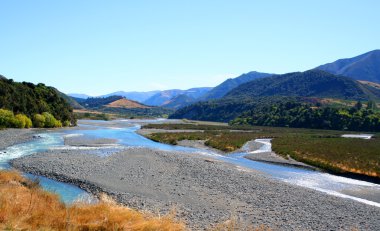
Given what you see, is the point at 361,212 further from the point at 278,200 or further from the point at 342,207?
the point at 278,200

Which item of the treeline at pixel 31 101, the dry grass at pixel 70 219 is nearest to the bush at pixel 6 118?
the treeline at pixel 31 101

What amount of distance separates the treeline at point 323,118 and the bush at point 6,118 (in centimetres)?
11945

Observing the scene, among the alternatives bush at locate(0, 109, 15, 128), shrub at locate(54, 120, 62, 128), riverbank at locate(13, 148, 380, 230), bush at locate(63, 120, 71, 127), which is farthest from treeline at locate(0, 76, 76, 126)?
riverbank at locate(13, 148, 380, 230)

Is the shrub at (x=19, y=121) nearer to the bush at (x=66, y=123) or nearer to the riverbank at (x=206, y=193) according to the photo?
Answer: the bush at (x=66, y=123)

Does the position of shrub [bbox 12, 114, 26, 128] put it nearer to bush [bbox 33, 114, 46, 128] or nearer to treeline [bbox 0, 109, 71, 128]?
treeline [bbox 0, 109, 71, 128]

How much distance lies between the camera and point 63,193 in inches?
1084

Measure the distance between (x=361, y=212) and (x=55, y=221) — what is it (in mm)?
23878

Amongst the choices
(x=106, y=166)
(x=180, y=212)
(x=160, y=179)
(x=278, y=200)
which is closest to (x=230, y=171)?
(x=160, y=179)

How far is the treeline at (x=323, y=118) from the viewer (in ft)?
469

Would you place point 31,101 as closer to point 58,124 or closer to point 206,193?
point 58,124

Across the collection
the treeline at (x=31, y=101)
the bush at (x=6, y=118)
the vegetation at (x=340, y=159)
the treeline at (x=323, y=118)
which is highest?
the treeline at (x=31, y=101)

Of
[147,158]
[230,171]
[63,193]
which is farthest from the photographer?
[147,158]

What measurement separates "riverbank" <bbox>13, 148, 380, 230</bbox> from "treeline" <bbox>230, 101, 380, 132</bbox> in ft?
390

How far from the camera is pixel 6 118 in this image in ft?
287
